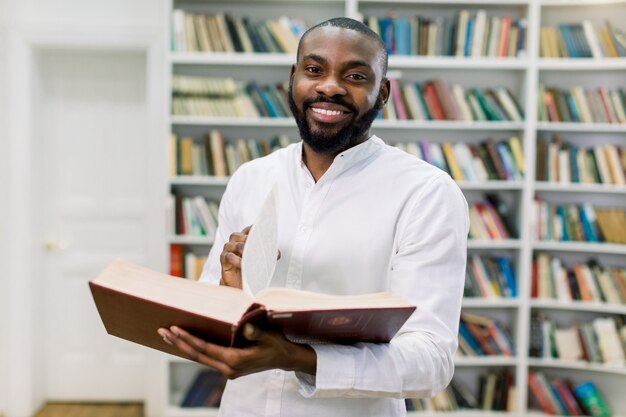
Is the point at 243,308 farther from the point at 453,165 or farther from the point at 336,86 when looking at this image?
the point at 453,165

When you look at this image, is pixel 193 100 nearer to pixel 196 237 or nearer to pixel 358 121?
pixel 196 237

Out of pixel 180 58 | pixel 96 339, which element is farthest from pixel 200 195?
pixel 96 339

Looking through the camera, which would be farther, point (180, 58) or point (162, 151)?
point (162, 151)

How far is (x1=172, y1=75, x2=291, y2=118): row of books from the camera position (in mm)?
3453

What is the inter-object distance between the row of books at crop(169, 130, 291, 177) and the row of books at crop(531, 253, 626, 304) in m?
1.51

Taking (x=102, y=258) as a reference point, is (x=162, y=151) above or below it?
above

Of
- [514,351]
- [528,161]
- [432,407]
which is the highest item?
[528,161]

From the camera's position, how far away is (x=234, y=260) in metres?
1.18

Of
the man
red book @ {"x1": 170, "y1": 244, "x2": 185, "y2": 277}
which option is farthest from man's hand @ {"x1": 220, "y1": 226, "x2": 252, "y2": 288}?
red book @ {"x1": 170, "y1": 244, "x2": 185, "y2": 277}

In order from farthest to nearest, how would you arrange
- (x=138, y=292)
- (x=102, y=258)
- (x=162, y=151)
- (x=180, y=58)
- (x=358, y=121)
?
(x=102, y=258) → (x=162, y=151) → (x=180, y=58) → (x=358, y=121) → (x=138, y=292)

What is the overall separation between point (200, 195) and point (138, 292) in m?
2.68

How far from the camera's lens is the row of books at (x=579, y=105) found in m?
3.46

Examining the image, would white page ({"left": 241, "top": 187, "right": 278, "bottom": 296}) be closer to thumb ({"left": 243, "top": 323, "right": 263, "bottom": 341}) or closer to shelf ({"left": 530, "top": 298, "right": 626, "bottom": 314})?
thumb ({"left": 243, "top": 323, "right": 263, "bottom": 341})

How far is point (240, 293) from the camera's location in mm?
1052
